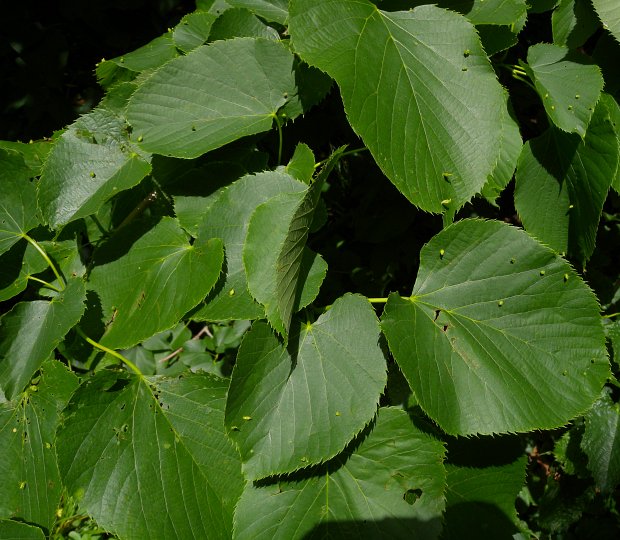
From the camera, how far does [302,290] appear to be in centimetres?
123

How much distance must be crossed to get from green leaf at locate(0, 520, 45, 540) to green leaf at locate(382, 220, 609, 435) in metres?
0.93

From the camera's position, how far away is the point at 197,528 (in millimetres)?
1275

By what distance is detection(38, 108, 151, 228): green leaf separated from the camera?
1.35m

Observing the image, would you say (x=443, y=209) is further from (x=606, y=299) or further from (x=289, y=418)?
(x=606, y=299)

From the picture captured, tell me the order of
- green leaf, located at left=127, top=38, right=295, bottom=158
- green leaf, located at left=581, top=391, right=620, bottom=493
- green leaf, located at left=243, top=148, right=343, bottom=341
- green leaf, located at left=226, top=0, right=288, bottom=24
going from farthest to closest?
green leaf, located at left=581, top=391, right=620, bottom=493 < green leaf, located at left=226, top=0, right=288, bottom=24 < green leaf, located at left=127, top=38, right=295, bottom=158 < green leaf, located at left=243, top=148, right=343, bottom=341

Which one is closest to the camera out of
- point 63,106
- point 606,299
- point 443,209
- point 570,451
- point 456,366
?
point 443,209

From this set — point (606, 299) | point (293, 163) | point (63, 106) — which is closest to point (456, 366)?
point (293, 163)

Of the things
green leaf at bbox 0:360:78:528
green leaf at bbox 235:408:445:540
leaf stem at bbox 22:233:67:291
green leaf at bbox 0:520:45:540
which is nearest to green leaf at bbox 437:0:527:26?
green leaf at bbox 235:408:445:540

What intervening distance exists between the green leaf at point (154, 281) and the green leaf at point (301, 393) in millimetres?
180

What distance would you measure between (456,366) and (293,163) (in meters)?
0.58

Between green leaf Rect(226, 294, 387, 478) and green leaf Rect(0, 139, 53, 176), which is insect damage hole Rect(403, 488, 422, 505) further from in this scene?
green leaf Rect(0, 139, 53, 176)

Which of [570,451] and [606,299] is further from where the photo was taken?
[606,299]

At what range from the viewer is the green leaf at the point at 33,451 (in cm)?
135

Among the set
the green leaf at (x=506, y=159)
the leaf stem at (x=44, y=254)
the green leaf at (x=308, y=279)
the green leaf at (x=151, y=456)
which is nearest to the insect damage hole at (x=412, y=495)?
the green leaf at (x=151, y=456)
